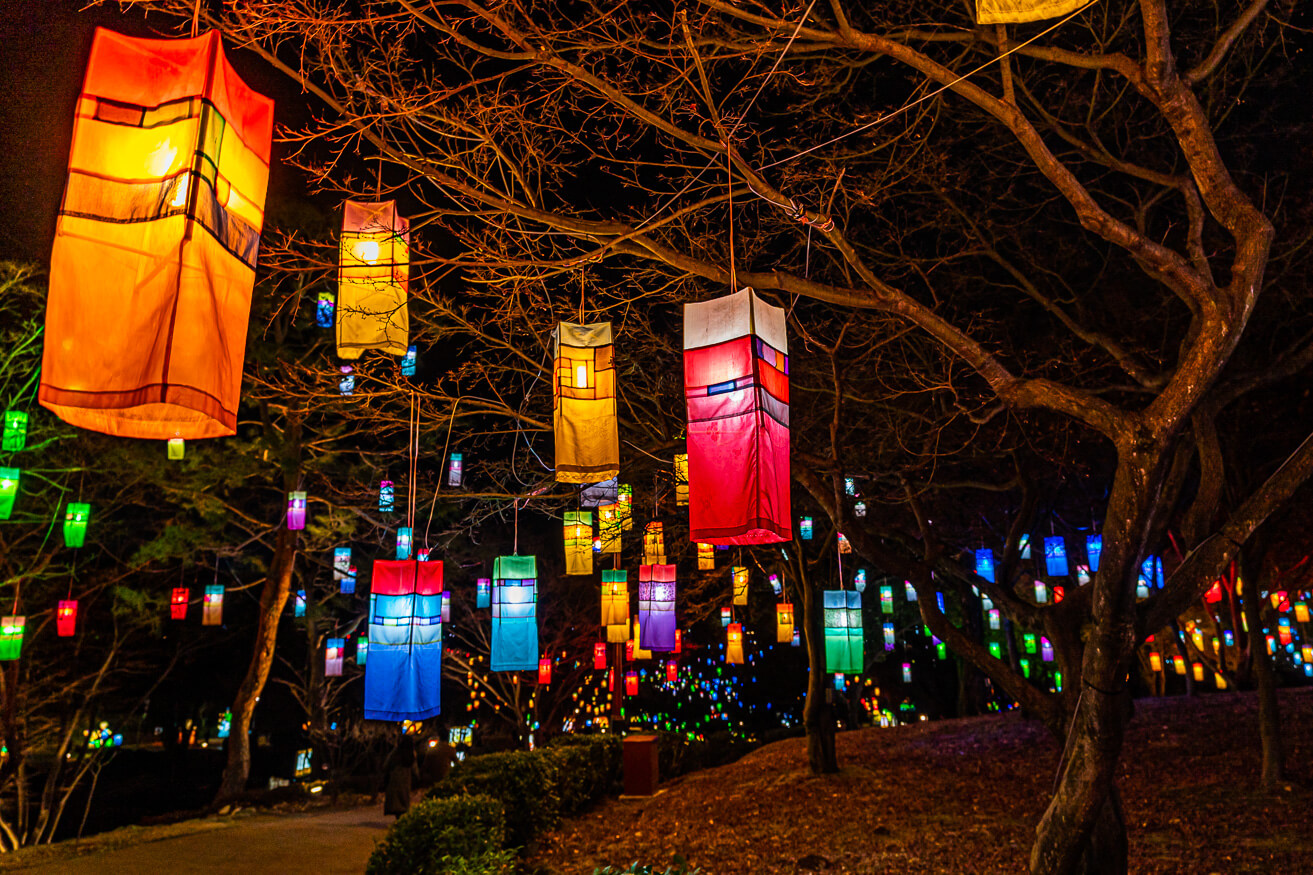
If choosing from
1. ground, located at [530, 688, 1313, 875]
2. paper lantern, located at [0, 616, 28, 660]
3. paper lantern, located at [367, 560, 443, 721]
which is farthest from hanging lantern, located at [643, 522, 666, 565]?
paper lantern, located at [0, 616, 28, 660]

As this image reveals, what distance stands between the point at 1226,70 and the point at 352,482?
56.8 ft

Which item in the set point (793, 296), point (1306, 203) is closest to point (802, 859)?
point (793, 296)

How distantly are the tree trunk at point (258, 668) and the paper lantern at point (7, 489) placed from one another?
5.66m

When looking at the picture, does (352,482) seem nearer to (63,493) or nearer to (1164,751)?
(63,493)

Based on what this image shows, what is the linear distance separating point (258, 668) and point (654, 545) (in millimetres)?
10158

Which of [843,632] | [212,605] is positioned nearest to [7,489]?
[212,605]

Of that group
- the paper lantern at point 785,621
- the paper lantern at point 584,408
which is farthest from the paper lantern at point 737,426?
the paper lantern at point 785,621

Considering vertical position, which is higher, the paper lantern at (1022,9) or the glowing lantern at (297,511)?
the paper lantern at (1022,9)

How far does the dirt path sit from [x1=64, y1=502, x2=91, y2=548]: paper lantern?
5480mm

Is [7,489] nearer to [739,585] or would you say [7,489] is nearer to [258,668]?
[258,668]

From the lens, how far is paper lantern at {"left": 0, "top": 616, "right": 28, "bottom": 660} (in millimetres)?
13969

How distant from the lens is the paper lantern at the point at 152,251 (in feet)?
9.76

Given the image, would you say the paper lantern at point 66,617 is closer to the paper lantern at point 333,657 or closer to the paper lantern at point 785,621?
the paper lantern at point 333,657

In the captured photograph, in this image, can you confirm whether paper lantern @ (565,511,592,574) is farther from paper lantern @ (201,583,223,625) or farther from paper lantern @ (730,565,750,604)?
paper lantern @ (201,583,223,625)
